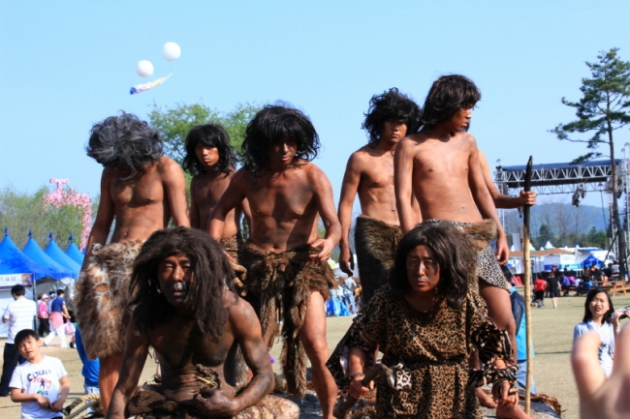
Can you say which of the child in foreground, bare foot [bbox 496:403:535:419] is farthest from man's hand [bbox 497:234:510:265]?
the child in foreground

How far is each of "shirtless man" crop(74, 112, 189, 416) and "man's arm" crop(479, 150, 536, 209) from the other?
2.32 metres

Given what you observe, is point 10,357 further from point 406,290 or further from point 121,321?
point 406,290

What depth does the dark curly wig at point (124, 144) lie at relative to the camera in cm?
648

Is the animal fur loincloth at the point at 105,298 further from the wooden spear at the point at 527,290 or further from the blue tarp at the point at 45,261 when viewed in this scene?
the blue tarp at the point at 45,261

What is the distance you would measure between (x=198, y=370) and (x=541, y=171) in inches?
2433

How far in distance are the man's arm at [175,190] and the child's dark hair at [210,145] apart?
1.34m

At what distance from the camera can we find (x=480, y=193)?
607 centimetres

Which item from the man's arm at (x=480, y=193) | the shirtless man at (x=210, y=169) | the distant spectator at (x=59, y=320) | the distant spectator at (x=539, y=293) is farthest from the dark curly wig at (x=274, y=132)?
the distant spectator at (x=539, y=293)

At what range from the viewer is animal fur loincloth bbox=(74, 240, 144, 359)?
604 cm

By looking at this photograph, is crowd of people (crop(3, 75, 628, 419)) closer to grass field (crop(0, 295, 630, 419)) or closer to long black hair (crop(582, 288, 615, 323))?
long black hair (crop(582, 288, 615, 323))

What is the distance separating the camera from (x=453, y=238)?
4.36 m

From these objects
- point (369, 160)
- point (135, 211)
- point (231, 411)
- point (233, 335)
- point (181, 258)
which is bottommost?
point (231, 411)

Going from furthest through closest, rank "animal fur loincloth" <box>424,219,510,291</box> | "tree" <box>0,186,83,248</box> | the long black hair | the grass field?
"tree" <box>0,186,83,248</box>
the grass field
the long black hair
"animal fur loincloth" <box>424,219,510,291</box>

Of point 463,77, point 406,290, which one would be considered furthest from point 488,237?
point 406,290
